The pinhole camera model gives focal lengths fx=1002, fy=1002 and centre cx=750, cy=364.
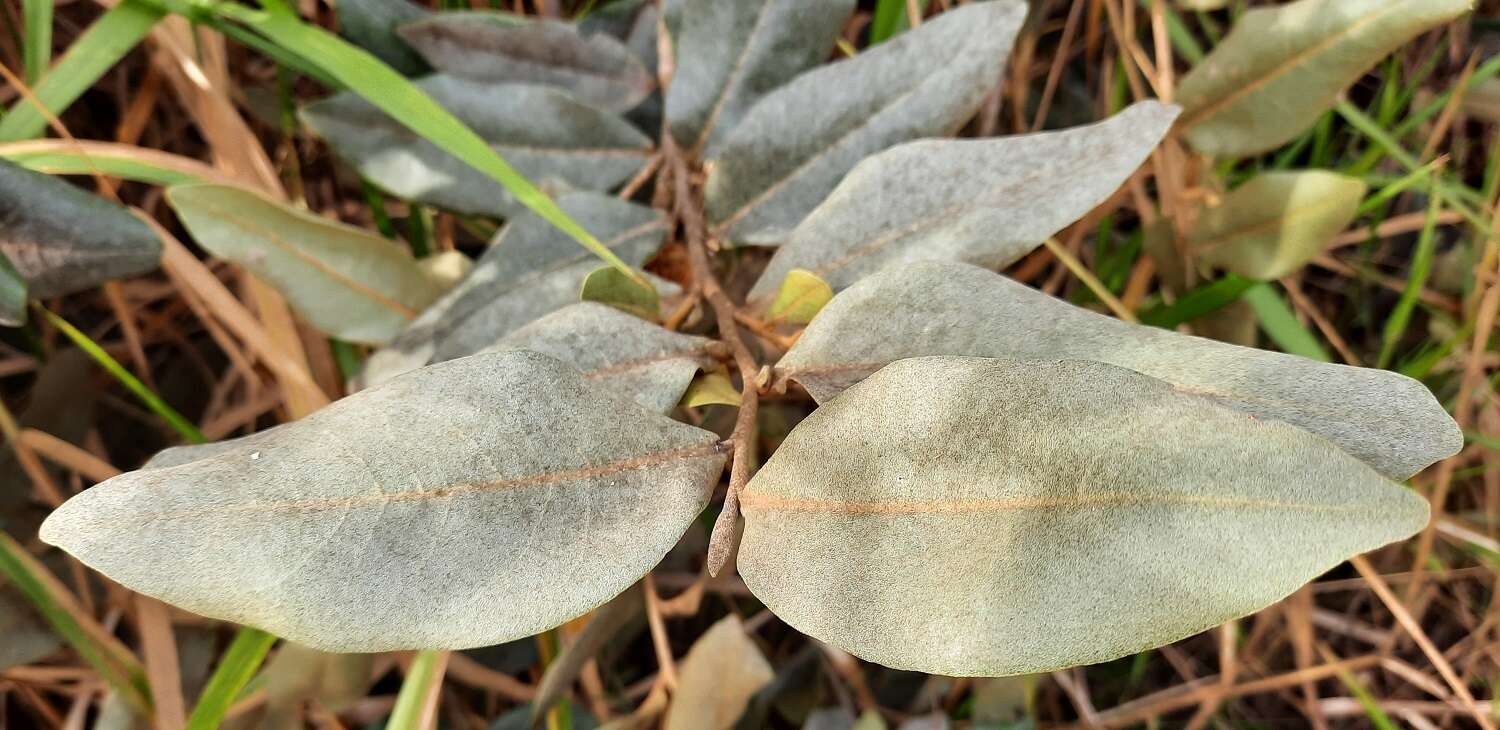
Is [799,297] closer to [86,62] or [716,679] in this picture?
[716,679]

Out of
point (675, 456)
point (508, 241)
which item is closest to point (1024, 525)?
point (675, 456)

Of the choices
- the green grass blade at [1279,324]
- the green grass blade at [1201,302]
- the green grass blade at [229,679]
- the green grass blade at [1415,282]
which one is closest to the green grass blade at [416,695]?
the green grass blade at [229,679]

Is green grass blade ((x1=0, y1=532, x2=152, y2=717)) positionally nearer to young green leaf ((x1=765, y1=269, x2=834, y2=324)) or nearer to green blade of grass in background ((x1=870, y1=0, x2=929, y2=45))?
young green leaf ((x1=765, y1=269, x2=834, y2=324))

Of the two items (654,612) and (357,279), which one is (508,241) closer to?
(357,279)

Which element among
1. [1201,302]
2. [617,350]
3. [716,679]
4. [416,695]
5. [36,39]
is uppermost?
[36,39]

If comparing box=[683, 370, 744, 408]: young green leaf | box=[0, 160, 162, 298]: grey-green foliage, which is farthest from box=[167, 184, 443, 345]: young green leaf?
box=[683, 370, 744, 408]: young green leaf

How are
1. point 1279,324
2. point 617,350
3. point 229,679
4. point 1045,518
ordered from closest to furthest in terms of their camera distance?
point 1045,518 < point 617,350 < point 229,679 < point 1279,324

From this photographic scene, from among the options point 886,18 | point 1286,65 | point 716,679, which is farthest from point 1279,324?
point 716,679
